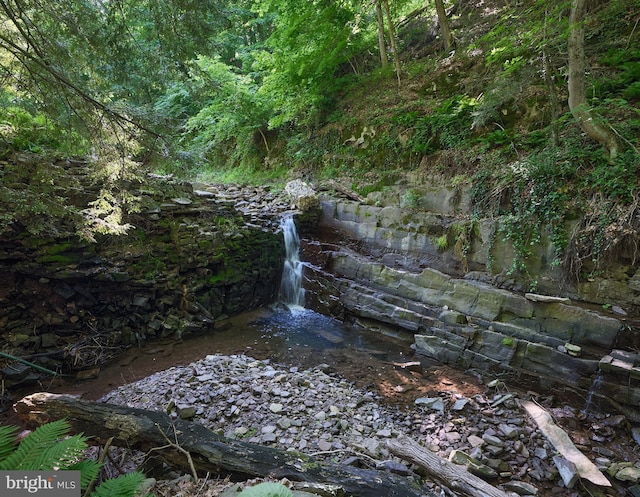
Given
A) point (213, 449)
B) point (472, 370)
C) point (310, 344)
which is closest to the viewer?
point (213, 449)

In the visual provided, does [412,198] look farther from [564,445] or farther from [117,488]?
[117,488]

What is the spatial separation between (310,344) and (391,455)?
340cm

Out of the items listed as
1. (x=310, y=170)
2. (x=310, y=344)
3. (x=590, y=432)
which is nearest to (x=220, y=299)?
(x=310, y=344)

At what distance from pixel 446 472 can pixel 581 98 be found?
6.38 m

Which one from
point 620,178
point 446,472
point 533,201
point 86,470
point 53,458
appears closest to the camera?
point 53,458

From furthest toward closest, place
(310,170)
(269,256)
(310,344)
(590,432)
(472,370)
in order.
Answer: (310,170)
(269,256)
(310,344)
(472,370)
(590,432)

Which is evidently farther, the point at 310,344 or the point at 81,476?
the point at 310,344

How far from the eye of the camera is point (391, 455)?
3.19 m

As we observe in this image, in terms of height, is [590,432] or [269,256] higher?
[269,256]

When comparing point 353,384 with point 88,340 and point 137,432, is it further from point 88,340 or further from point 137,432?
point 88,340

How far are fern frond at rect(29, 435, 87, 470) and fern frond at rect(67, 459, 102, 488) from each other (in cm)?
4

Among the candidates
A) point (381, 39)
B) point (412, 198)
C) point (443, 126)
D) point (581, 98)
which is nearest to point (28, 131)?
point (412, 198)

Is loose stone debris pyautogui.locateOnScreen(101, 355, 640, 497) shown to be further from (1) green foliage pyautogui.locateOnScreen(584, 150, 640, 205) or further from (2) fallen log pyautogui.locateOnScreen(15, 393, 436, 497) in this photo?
(1) green foliage pyautogui.locateOnScreen(584, 150, 640, 205)

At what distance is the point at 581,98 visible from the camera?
564 cm
